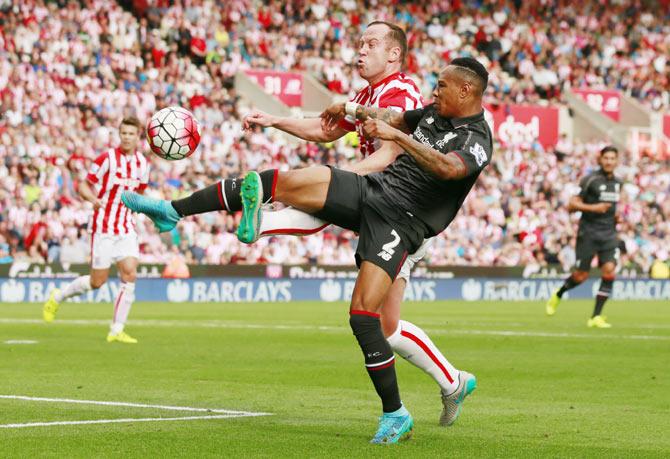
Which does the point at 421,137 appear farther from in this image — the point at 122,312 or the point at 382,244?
the point at 122,312

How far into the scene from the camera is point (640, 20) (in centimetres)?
4712

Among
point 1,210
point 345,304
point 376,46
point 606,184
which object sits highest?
point 376,46

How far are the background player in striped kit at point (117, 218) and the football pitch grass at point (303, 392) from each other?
599mm

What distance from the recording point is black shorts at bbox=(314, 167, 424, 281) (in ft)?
25.2

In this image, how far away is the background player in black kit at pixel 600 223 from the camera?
19.7 meters

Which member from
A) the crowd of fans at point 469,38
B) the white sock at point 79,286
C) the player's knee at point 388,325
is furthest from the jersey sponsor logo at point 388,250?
the crowd of fans at point 469,38

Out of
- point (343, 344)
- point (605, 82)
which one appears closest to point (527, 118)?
point (605, 82)

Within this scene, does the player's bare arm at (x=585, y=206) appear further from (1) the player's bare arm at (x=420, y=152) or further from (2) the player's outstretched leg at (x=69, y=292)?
(1) the player's bare arm at (x=420, y=152)

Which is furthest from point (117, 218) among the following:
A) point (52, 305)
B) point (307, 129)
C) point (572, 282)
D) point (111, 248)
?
point (572, 282)

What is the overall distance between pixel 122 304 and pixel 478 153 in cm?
888

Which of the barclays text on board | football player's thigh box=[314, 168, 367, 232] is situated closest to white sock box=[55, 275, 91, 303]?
football player's thigh box=[314, 168, 367, 232]

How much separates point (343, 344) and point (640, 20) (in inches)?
1346

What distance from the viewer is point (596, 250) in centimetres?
2028

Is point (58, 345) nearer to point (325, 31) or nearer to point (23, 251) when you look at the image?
point (23, 251)
